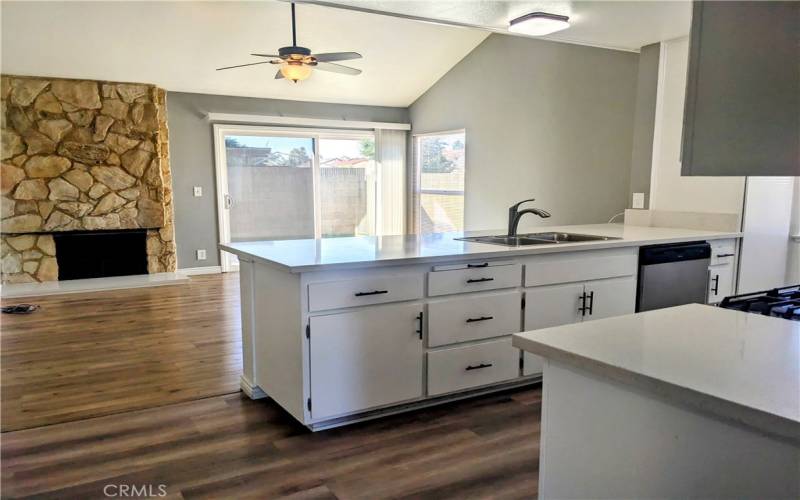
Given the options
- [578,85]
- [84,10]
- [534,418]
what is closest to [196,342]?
[534,418]

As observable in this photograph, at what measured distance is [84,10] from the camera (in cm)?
505

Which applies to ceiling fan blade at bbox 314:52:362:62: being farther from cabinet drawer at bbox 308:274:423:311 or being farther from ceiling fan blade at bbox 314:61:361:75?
cabinet drawer at bbox 308:274:423:311

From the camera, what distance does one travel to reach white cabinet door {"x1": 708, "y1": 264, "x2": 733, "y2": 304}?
11.8 ft

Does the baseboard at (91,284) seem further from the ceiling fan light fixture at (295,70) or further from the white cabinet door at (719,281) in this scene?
the white cabinet door at (719,281)

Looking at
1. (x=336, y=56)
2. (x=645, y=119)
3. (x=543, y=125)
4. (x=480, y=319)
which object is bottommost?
(x=480, y=319)

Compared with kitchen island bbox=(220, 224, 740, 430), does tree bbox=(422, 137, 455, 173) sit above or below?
above

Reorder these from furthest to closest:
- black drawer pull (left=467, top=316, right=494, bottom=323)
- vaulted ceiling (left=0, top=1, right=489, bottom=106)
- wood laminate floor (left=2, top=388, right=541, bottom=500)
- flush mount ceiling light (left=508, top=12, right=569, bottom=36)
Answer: vaulted ceiling (left=0, top=1, right=489, bottom=106)
flush mount ceiling light (left=508, top=12, right=569, bottom=36)
black drawer pull (left=467, top=316, right=494, bottom=323)
wood laminate floor (left=2, top=388, right=541, bottom=500)

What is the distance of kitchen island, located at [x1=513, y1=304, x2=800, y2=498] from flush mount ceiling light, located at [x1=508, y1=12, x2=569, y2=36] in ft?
8.03

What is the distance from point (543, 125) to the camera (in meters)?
5.68

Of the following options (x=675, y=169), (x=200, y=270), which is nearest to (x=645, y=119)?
(x=675, y=169)

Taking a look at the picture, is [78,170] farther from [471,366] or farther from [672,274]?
[672,274]

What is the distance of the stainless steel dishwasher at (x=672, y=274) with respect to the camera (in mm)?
3312

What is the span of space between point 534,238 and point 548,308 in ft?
1.87

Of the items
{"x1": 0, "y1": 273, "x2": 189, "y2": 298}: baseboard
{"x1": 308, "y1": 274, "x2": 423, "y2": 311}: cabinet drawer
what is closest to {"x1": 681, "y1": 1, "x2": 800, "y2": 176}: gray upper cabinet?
{"x1": 308, "y1": 274, "x2": 423, "y2": 311}: cabinet drawer
